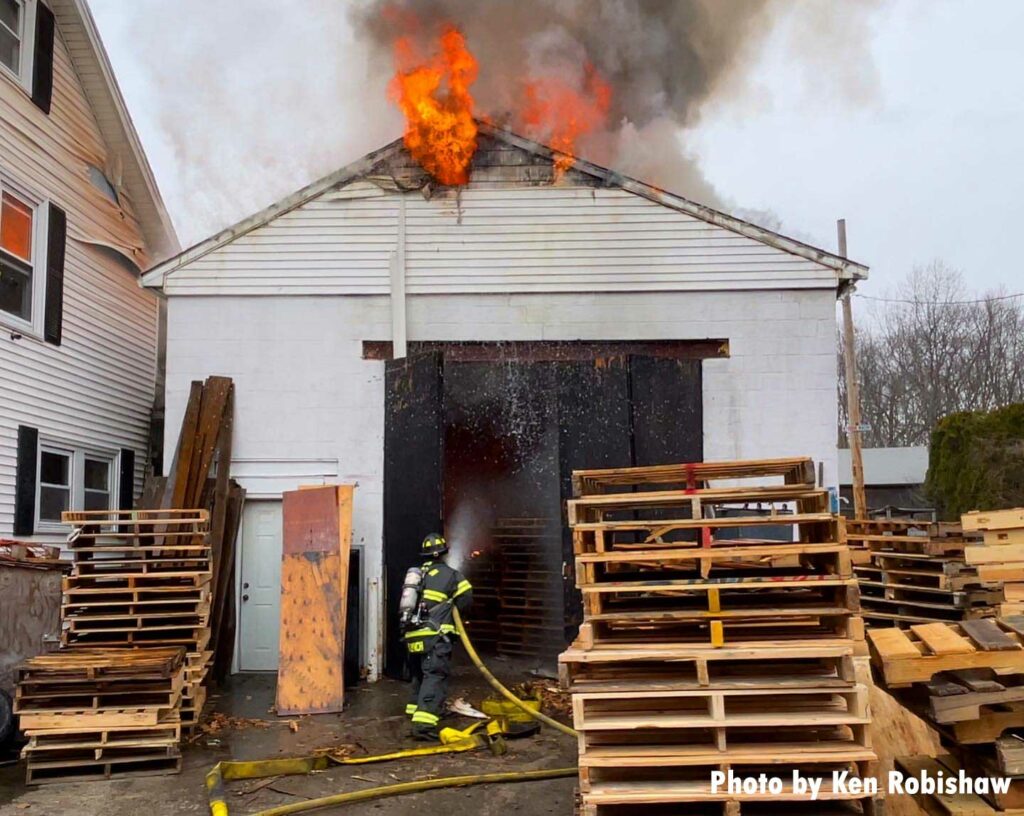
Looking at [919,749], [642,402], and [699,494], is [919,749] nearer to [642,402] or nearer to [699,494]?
[699,494]

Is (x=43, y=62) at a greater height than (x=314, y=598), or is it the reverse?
(x=43, y=62)

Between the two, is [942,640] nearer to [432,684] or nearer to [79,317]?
[432,684]

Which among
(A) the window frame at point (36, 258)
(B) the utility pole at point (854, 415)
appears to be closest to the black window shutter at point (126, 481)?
(A) the window frame at point (36, 258)

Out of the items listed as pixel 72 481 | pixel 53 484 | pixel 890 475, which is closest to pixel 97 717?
pixel 53 484

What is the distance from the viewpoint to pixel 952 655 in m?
4.21

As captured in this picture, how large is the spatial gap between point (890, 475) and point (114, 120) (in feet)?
87.5

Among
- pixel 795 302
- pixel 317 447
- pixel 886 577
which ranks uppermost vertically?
pixel 795 302

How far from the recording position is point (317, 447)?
1112cm

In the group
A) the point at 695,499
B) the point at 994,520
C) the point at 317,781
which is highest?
the point at 695,499

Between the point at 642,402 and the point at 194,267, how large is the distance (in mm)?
6056

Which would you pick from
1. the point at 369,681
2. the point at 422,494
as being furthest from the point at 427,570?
the point at 369,681

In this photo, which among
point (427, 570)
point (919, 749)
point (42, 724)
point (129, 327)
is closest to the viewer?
point (919, 749)

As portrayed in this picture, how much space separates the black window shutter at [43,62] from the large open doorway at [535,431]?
574cm

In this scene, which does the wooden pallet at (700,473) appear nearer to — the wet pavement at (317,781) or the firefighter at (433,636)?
the wet pavement at (317,781)
